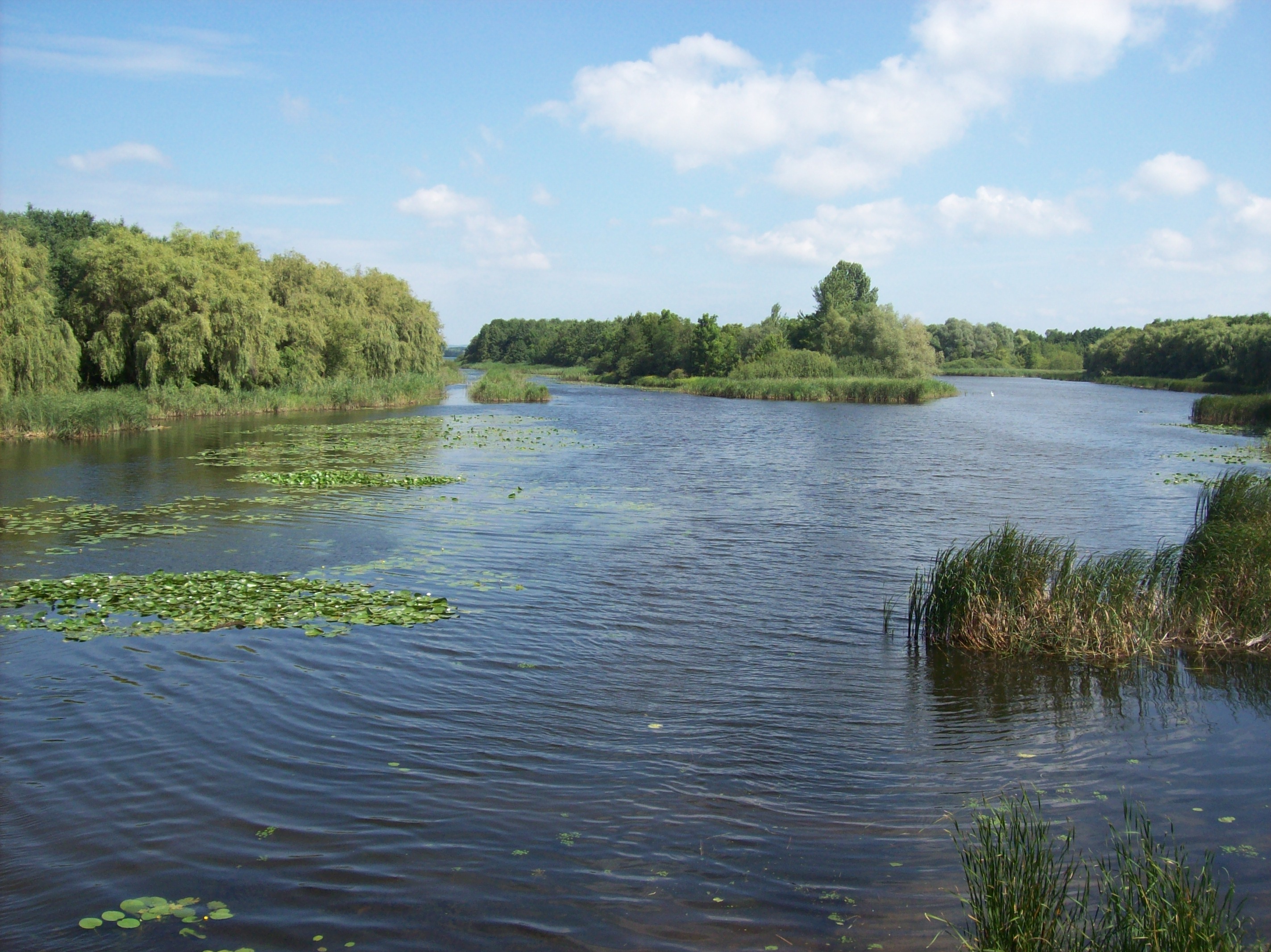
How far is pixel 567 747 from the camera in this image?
7.40 metres

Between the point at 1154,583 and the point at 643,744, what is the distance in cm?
670

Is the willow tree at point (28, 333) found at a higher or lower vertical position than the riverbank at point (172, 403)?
higher

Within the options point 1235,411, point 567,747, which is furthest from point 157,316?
point 1235,411

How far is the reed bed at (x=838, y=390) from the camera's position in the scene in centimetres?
6353

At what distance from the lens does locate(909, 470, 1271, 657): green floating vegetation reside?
978cm

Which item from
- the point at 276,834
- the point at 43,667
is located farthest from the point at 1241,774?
the point at 43,667

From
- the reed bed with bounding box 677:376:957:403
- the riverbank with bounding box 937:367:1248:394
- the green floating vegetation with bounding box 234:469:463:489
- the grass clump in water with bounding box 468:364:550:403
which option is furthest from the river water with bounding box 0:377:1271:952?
the riverbank with bounding box 937:367:1248:394

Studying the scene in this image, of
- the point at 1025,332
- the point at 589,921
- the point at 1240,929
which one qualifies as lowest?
the point at 589,921

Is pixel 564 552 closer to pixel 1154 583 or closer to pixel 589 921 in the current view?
pixel 1154 583

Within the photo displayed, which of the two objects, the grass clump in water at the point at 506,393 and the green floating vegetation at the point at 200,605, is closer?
the green floating vegetation at the point at 200,605

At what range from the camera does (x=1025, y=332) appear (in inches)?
6412

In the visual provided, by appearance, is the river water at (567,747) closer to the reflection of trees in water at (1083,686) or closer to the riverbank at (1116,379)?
the reflection of trees in water at (1083,686)

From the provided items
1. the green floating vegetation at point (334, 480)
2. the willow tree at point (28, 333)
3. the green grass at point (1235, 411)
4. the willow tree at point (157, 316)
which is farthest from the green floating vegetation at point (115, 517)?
the green grass at point (1235, 411)

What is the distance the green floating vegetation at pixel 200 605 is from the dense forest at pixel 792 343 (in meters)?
64.5
